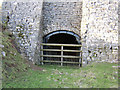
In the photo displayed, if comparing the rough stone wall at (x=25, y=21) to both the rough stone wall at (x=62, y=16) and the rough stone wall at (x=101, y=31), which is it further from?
the rough stone wall at (x=101, y=31)

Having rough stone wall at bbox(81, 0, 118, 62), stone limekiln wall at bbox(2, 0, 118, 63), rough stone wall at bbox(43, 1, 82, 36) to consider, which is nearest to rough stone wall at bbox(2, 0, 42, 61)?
stone limekiln wall at bbox(2, 0, 118, 63)

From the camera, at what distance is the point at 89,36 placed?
6891mm

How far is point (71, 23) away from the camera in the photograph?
822cm

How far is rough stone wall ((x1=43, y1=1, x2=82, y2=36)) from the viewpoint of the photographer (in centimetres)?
816

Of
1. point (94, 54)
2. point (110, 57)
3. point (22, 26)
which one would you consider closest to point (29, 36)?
point (22, 26)

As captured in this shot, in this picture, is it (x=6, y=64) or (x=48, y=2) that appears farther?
(x=48, y=2)

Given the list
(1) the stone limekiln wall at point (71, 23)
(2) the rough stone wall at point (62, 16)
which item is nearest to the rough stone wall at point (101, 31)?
(1) the stone limekiln wall at point (71, 23)

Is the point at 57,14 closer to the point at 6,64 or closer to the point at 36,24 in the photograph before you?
the point at 36,24

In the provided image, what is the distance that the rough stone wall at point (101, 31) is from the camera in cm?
662

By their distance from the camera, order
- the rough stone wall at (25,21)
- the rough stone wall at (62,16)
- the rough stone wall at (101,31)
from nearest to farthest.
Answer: the rough stone wall at (101,31) → the rough stone wall at (25,21) → the rough stone wall at (62,16)

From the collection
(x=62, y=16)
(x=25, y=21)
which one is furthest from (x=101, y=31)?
(x=25, y=21)

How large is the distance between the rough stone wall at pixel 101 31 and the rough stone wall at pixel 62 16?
3.85 feet

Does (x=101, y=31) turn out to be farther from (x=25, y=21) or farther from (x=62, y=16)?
(x=25, y=21)

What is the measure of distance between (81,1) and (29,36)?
370 centimetres
